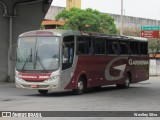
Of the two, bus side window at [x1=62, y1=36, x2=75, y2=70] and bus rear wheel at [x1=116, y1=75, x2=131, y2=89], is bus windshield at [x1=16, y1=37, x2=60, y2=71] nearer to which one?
bus side window at [x1=62, y1=36, x2=75, y2=70]

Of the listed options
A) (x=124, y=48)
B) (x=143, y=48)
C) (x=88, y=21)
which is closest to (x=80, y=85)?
(x=124, y=48)

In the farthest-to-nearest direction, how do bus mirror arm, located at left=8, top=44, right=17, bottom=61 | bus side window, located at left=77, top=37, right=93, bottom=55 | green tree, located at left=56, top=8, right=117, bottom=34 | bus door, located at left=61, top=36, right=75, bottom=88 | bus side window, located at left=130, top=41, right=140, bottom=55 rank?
green tree, located at left=56, top=8, right=117, bottom=34, bus side window, located at left=130, top=41, right=140, bottom=55, bus mirror arm, located at left=8, top=44, right=17, bottom=61, bus side window, located at left=77, top=37, right=93, bottom=55, bus door, located at left=61, top=36, right=75, bottom=88

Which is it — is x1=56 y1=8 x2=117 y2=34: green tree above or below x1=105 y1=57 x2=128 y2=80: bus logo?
above

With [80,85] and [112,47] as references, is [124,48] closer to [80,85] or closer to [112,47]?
[112,47]

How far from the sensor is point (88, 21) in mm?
68000

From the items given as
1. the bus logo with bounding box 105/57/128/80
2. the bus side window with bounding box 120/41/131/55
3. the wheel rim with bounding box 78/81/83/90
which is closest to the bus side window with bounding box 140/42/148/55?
the bus side window with bounding box 120/41/131/55

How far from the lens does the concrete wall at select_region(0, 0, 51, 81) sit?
34188mm

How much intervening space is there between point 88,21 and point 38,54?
152 ft

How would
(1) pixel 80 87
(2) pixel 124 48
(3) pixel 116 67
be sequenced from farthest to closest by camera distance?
(2) pixel 124 48
(3) pixel 116 67
(1) pixel 80 87

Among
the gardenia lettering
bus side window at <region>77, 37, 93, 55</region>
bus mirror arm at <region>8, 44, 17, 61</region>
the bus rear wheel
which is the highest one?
bus side window at <region>77, 37, 93, 55</region>

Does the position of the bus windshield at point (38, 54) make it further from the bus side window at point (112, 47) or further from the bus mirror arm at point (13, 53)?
the bus side window at point (112, 47)

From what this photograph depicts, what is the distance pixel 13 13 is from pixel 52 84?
45.2 feet

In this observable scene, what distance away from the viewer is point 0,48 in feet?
113

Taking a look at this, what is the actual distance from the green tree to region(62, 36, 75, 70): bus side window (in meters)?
44.1
